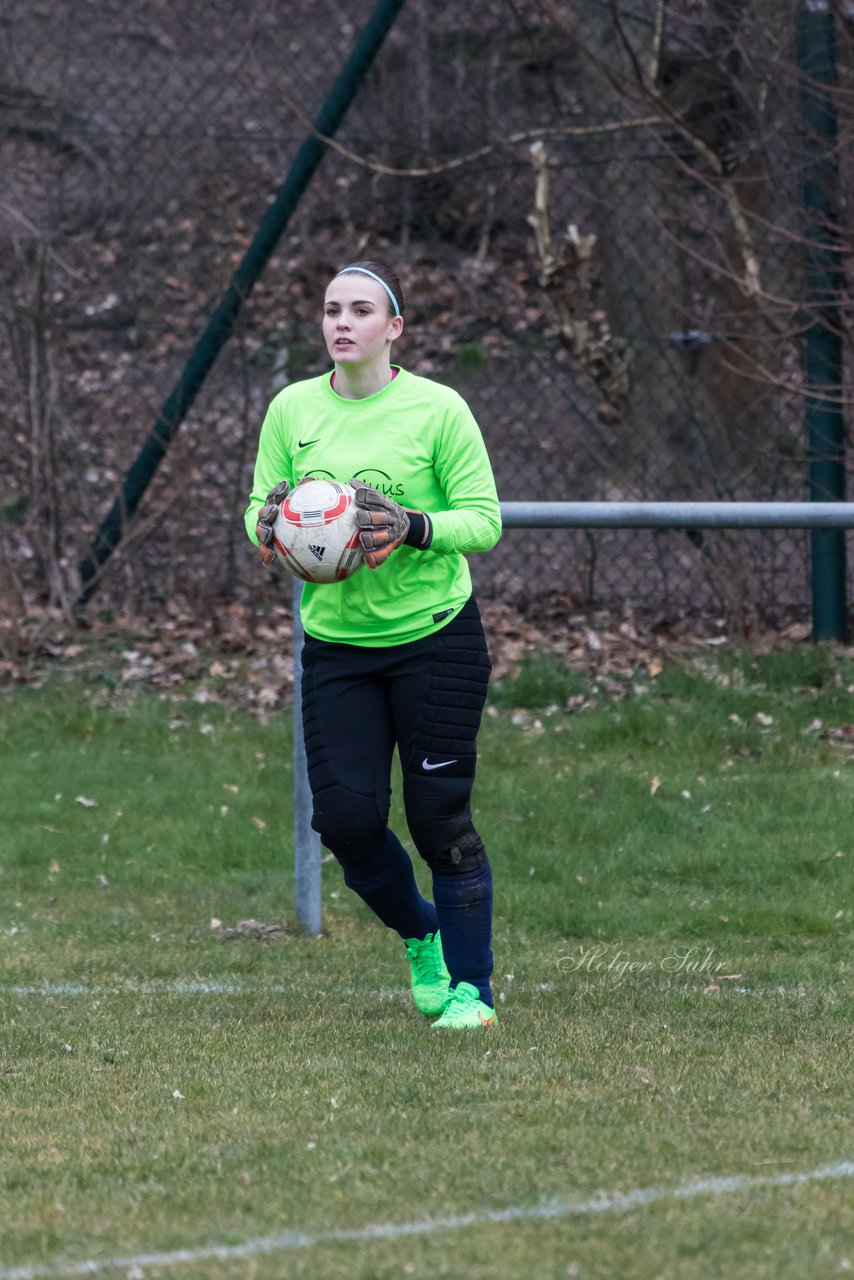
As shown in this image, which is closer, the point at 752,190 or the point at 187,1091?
the point at 187,1091

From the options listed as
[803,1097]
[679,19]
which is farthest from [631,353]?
[803,1097]

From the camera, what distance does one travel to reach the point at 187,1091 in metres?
3.91

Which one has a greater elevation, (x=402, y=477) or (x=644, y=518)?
(x=402, y=477)

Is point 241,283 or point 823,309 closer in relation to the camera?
point 823,309

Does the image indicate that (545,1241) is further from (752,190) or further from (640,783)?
(752,190)

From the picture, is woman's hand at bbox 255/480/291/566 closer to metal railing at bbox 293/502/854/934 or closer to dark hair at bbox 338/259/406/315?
dark hair at bbox 338/259/406/315

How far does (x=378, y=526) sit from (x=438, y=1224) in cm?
171

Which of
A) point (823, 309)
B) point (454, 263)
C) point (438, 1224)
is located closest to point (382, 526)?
point (438, 1224)

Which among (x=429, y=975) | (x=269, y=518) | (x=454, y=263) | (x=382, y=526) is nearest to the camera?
(x=382, y=526)

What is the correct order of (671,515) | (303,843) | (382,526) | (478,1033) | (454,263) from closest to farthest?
1. (382,526)
2. (478,1033)
3. (671,515)
4. (303,843)
5. (454,263)

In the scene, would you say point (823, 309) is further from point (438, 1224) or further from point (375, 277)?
point (438, 1224)

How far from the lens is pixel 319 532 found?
4.10 meters

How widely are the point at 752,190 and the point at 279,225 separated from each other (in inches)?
96.9

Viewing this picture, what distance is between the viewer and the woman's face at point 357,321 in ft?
14.3
